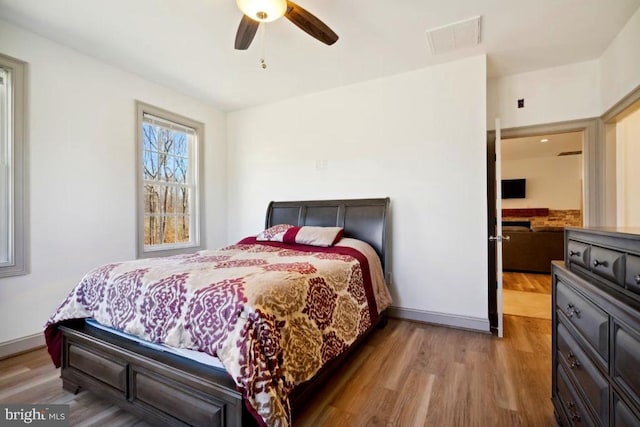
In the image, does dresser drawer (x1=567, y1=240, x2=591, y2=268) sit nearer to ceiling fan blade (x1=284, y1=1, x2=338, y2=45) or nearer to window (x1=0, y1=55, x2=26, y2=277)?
ceiling fan blade (x1=284, y1=1, x2=338, y2=45)

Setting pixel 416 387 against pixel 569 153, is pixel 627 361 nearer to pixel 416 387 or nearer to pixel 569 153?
pixel 416 387

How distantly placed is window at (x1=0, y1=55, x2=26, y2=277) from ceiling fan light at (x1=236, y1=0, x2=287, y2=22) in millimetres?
2141

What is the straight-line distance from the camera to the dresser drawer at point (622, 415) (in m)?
0.83

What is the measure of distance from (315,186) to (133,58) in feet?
7.69

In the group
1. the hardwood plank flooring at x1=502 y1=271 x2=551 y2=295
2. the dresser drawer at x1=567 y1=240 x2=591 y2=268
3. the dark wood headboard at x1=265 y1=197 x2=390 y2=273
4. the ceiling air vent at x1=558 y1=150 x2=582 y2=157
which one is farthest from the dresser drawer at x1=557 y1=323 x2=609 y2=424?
→ the ceiling air vent at x1=558 y1=150 x2=582 y2=157

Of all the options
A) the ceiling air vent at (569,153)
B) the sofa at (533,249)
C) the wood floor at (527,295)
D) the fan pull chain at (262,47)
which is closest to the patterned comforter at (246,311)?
the fan pull chain at (262,47)

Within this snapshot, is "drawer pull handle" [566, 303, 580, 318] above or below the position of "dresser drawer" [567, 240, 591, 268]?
below

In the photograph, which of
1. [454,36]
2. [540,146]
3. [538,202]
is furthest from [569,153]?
[454,36]

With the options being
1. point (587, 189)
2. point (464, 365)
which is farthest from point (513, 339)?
point (587, 189)

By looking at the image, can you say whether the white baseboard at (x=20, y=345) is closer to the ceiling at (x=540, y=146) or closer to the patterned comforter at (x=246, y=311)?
the patterned comforter at (x=246, y=311)

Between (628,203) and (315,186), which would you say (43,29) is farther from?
(628,203)

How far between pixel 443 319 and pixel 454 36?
270 cm

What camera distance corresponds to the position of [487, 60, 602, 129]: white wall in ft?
9.50

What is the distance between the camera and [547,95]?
10.0 ft
